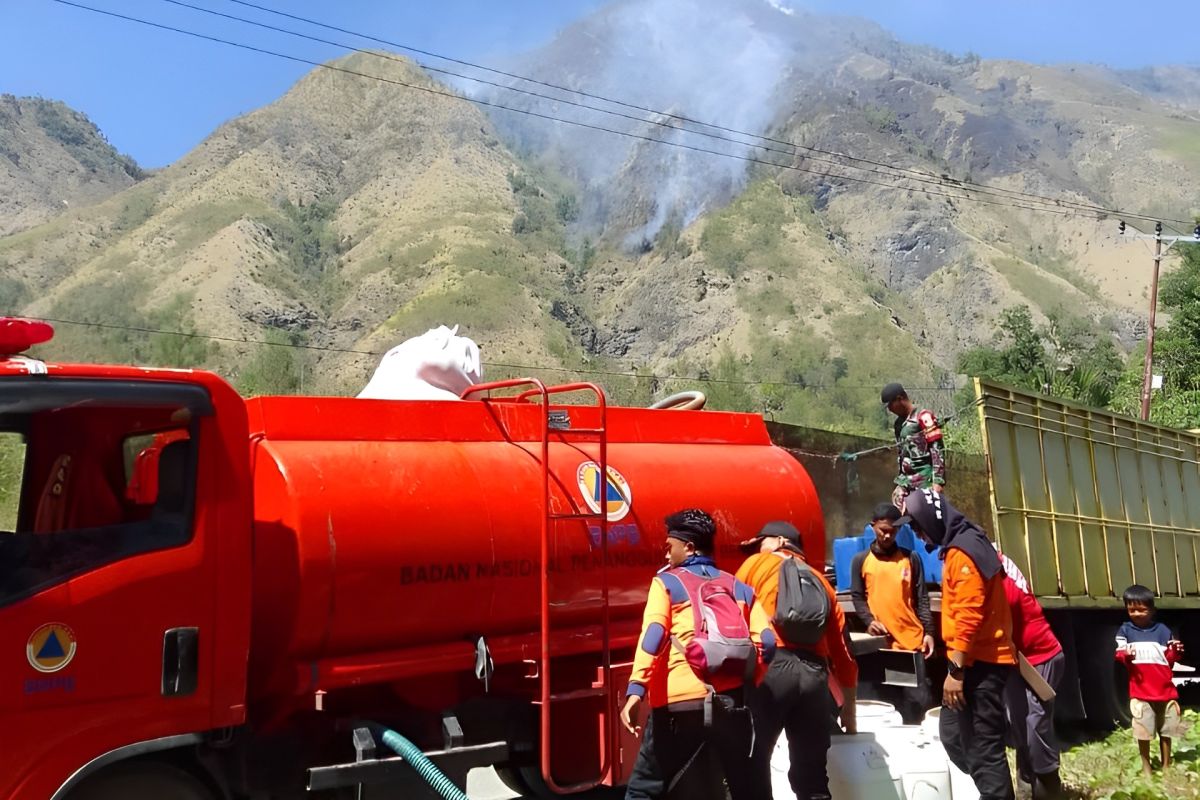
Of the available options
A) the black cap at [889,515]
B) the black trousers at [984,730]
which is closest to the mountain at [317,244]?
the black cap at [889,515]

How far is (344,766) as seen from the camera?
17.3 ft

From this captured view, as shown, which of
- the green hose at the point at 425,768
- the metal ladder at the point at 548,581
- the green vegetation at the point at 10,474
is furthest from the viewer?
the metal ladder at the point at 548,581

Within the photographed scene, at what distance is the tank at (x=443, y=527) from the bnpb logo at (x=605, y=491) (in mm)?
13

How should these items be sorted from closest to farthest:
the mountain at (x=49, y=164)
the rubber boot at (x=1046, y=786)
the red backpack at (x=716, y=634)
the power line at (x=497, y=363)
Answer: the red backpack at (x=716, y=634) → the rubber boot at (x=1046, y=786) → the power line at (x=497, y=363) → the mountain at (x=49, y=164)

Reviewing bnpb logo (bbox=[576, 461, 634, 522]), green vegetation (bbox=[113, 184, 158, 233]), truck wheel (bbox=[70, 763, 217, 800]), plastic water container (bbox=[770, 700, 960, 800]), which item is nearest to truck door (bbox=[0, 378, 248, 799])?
truck wheel (bbox=[70, 763, 217, 800])

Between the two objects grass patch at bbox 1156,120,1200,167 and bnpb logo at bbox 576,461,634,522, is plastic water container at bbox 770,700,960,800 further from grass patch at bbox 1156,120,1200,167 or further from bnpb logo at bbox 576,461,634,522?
grass patch at bbox 1156,120,1200,167

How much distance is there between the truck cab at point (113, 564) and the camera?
4363 millimetres

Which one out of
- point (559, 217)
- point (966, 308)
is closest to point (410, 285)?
point (559, 217)

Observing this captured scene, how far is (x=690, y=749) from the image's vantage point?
17.1 ft

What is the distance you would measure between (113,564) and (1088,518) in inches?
368

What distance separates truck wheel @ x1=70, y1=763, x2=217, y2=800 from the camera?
4582 millimetres

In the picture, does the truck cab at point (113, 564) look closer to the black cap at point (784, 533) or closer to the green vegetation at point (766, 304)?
the black cap at point (784, 533)

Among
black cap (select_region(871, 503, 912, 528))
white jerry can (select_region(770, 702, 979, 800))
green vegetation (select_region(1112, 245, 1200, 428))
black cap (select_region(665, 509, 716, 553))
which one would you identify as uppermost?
green vegetation (select_region(1112, 245, 1200, 428))

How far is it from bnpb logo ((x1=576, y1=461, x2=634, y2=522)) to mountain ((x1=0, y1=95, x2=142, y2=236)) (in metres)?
115
